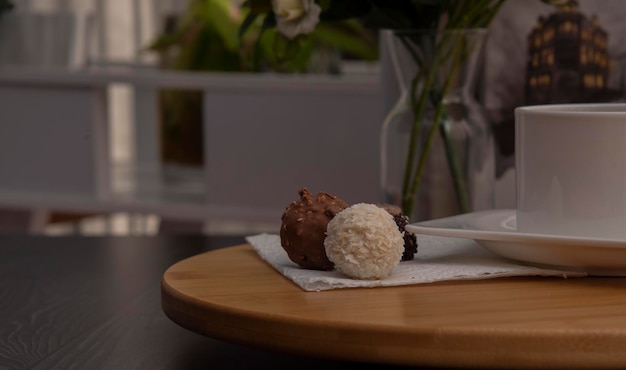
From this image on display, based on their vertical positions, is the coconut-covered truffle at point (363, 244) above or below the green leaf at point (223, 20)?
below

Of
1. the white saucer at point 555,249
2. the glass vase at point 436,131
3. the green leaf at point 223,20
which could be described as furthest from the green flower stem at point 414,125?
the green leaf at point 223,20

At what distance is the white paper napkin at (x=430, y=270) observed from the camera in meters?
0.48

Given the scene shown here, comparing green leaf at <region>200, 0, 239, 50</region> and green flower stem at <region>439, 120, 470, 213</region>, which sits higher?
green leaf at <region>200, 0, 239, 50</region>

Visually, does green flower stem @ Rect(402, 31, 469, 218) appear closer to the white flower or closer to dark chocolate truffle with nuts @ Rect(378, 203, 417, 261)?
the white flower

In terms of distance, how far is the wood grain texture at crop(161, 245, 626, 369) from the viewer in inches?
14.6

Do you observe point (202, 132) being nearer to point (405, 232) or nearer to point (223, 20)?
point (223, 20)

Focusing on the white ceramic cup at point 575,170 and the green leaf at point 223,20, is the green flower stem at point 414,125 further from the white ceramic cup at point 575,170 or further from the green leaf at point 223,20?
the green leaf at point 223,20

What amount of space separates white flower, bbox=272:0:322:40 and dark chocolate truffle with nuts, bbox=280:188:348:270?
263 millimetres

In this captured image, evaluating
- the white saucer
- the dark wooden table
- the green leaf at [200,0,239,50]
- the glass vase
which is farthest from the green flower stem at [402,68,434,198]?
the green leaf at [200,0,239,50]

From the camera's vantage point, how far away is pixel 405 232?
0.56 m

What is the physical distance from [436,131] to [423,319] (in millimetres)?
457

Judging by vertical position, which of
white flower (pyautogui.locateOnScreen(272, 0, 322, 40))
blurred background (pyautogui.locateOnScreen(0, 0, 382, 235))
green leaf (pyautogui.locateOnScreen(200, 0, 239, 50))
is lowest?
blurred background (pyautogui.locateOnScreen(0, 0, 382, 235))

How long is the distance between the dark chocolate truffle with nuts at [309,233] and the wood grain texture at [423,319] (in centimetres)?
2

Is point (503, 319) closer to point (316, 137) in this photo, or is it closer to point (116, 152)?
point (316, 137)
